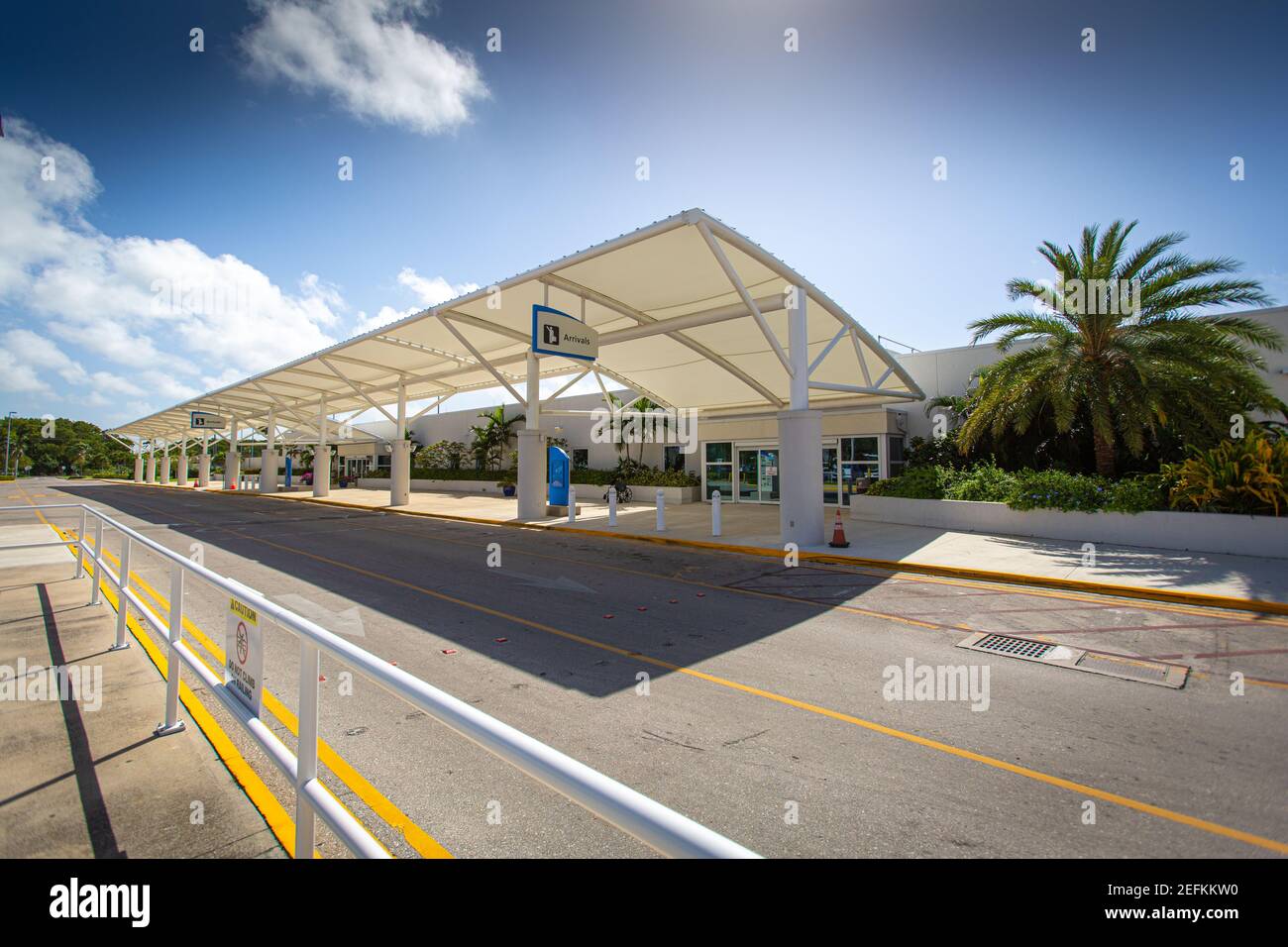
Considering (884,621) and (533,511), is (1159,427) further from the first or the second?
(533,511)

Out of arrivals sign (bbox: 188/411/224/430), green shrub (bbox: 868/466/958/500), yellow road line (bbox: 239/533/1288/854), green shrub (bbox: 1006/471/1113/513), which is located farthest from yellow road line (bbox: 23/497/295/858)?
arrivals sign (bbox: 188/411/224/430)

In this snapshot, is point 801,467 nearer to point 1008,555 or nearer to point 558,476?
point 1008,555

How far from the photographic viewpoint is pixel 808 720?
4562mm

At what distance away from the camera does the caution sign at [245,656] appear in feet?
10.3

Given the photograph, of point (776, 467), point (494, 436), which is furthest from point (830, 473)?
point (494, 436)

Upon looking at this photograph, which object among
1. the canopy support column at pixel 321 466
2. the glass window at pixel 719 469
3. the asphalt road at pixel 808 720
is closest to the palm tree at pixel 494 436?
the canopy support column at pixel 321 466

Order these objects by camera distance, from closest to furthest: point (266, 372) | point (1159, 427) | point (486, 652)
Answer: point (486, 652), point (1159, 427), point (266, 372)

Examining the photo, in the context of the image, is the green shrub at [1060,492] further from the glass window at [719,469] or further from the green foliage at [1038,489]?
the glass window at [719,469]

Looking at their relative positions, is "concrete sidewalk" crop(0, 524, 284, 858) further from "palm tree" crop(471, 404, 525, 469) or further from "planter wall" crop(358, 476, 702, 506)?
"palm tree" crop(471, 404, 525, 469)

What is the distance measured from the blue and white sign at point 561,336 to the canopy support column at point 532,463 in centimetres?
338

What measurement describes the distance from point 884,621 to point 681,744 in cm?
431
